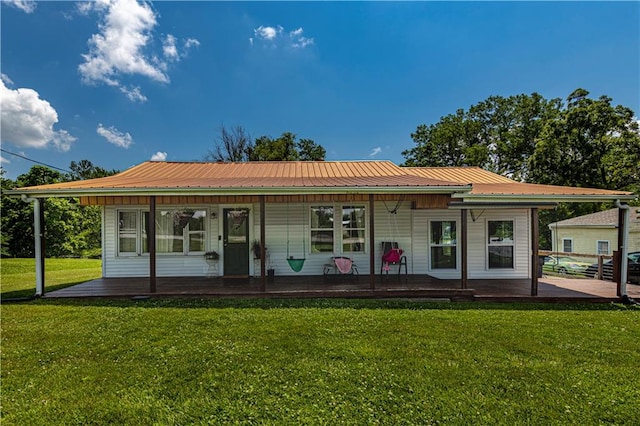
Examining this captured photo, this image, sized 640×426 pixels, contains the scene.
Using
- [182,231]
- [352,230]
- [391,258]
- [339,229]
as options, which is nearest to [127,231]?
[182,231]

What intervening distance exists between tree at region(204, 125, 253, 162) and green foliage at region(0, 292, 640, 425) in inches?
931

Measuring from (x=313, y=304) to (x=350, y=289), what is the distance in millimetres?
1118

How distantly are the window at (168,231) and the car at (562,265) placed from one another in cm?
1340

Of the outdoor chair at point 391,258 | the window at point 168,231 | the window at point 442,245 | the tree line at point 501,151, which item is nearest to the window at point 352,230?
the outdoor chair at point 391,258

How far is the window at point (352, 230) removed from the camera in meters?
9.10

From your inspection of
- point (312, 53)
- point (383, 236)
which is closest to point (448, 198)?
point (383, 236)

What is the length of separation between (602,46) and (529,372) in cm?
1733

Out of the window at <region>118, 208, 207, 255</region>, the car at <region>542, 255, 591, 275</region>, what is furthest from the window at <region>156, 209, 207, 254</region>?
the car at <region>542, 255, 591, 275</region>

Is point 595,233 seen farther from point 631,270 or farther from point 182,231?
point 182,231

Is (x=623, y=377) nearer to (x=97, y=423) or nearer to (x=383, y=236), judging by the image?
(x=97, y=423)

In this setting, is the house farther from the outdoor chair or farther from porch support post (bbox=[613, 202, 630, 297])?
porch support post (bbox=[613, 202, 630, 297])

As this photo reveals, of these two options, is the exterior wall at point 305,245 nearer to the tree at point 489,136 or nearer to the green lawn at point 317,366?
the green lawn at point 317,366

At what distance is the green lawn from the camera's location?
2854mm

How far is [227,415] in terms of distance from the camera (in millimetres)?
2812
